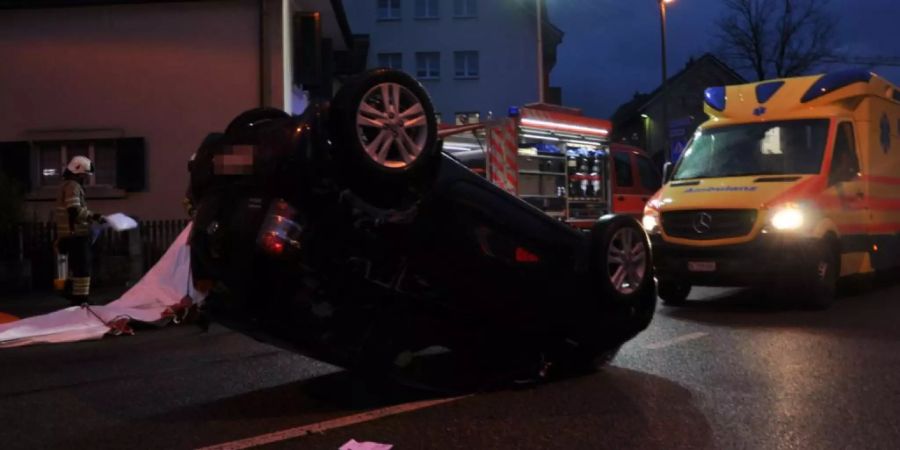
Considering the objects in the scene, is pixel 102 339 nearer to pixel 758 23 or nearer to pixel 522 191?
pixel 522 191

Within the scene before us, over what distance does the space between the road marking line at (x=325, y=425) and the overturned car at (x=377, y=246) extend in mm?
267

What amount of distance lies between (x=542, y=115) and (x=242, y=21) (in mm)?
7116

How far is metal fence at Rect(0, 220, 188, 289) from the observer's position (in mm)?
13258

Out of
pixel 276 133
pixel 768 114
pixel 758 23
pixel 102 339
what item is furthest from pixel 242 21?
pixel 758 23

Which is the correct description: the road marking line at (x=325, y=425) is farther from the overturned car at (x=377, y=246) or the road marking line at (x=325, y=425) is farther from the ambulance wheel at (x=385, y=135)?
the ambulance wheel at (x=385, y=135)

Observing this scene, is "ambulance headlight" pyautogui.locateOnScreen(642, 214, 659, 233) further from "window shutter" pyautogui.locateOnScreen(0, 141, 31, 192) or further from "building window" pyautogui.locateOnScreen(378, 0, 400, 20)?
"building window" pyautogui.locateOnScreen(378, 0, 400, 20)

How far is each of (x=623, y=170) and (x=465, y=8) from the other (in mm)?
31765

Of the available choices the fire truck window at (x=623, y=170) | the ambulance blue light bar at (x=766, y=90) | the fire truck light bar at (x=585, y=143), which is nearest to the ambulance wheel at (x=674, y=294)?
the ambulance blue light bar at (x=766, y=90)

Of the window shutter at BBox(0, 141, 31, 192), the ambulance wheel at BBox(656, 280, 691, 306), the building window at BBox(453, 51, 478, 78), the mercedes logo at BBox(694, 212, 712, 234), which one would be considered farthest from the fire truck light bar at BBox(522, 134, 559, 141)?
the building window at BBox(453, 51, 478, 78)

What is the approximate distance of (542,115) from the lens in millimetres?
12344

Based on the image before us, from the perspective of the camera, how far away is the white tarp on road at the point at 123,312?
26.9ft

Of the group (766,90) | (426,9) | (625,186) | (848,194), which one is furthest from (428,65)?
(848,194)

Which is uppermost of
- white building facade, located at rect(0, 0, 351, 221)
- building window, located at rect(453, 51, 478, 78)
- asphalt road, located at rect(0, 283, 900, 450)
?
building window, located at rect(453, 51, 478, 78)

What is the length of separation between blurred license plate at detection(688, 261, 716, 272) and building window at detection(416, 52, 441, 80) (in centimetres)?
3636
